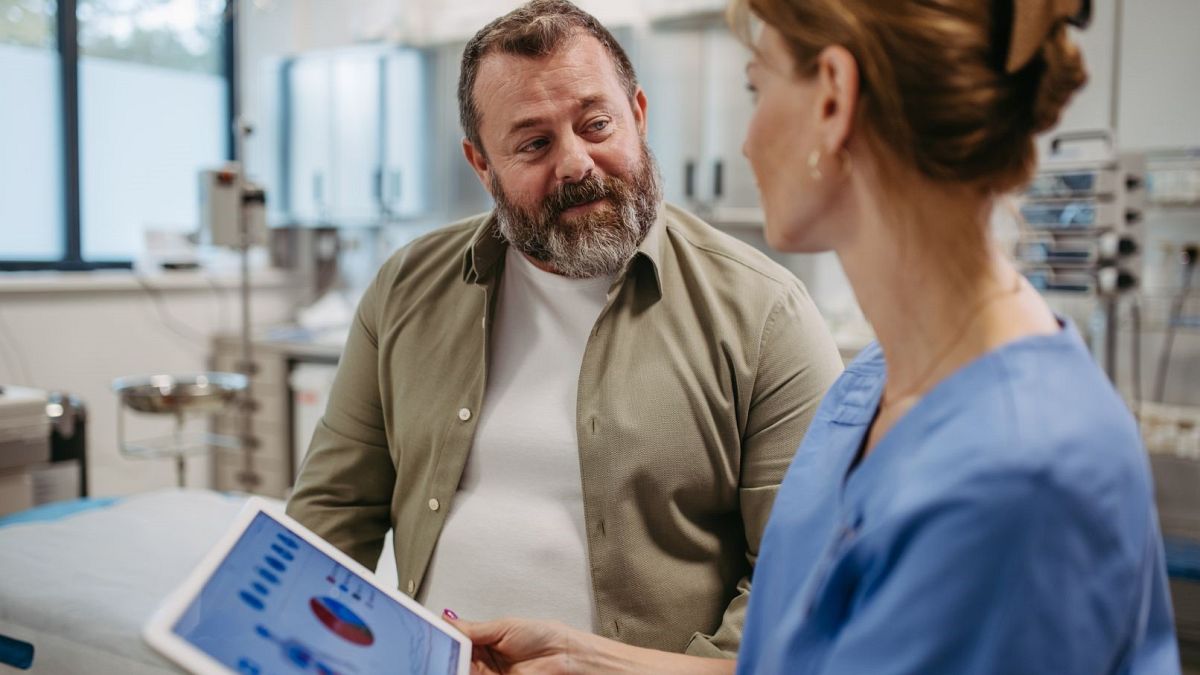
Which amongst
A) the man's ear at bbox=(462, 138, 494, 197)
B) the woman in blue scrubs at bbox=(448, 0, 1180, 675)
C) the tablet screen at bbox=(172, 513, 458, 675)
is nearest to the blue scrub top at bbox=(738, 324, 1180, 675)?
the woman in blue scrubs at bbox=(448, 0, 1180, 675)

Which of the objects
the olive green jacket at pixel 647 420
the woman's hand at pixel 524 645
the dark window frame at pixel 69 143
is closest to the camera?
the woman's hand at pixel 524 645

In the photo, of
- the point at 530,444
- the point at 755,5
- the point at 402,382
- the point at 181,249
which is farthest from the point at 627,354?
the point at 181,249

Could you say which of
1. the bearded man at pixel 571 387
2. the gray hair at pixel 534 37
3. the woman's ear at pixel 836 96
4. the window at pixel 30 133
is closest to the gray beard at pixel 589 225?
the bearded man at pixel 571 387

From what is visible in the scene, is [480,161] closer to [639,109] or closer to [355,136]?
[639,109]

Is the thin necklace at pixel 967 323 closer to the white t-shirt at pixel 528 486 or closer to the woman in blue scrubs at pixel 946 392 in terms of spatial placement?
the woman in blue scrubs at pixel 946 392

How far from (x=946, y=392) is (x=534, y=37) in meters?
0.83

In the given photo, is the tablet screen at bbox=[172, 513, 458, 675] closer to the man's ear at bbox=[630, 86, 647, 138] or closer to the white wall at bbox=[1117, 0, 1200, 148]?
the man's ear at bbox=[630, 86, 647, 138]

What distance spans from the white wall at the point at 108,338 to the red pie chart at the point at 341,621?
3032mm

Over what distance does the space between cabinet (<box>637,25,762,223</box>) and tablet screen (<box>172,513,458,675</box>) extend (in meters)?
2.58

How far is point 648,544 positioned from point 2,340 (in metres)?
2.97

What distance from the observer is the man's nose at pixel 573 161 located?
1274 millimetres

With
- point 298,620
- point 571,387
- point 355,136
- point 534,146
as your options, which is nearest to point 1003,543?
point 298,620

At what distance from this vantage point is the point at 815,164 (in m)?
0.71

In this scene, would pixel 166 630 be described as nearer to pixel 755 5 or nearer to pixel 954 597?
pixel 954 597
